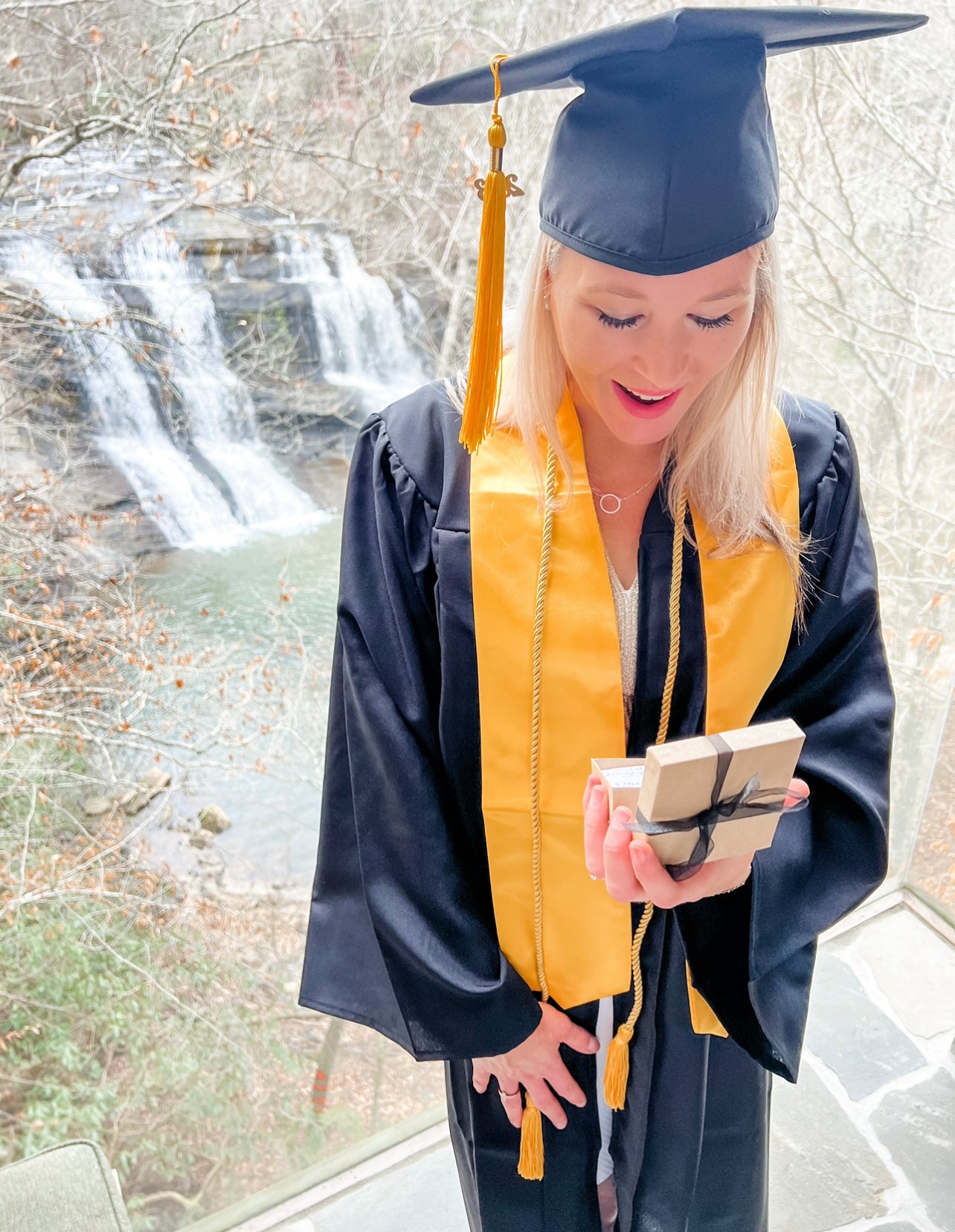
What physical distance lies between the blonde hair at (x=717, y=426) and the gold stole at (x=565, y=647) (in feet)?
0.06

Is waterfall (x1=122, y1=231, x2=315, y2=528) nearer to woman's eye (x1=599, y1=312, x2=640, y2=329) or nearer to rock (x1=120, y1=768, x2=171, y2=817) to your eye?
rock (x1=120, y1=768, x2=171, y2=817)

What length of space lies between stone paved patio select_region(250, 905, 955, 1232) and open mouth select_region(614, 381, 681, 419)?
152 centimetres

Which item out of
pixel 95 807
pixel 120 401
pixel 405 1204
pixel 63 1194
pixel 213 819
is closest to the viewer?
pixel 63 1194

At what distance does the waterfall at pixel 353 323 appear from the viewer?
2.10 metres

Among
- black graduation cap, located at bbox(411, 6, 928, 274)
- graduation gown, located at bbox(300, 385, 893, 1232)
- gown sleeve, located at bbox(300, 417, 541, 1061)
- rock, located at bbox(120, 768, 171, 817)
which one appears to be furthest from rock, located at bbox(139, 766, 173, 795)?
black graduation cap, located at bbox(411, 6, 928, 274)

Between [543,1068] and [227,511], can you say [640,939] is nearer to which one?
[543,1068]

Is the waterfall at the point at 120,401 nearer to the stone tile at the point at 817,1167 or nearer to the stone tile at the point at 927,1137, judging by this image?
the stone tile at the point at 817,1167

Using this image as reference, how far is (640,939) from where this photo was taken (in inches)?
43.0

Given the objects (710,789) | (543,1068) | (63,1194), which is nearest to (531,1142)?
(543,1068)

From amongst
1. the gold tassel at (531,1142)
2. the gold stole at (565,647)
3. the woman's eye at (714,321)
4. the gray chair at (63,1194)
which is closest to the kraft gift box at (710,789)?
the gold stole at (565,647)

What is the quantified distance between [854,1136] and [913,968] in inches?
19.5

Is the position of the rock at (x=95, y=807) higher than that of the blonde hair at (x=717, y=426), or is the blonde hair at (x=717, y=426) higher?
the blonde hair at (x=717, y=426)

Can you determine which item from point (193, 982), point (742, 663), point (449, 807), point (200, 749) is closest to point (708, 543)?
point (742, 663)

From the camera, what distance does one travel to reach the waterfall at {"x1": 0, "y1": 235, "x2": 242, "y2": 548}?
5.88 ft
